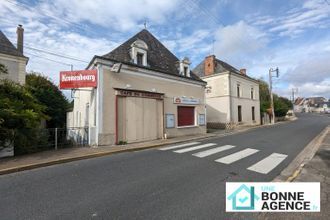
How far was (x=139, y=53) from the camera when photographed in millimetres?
13781

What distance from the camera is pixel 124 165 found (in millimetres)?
6898

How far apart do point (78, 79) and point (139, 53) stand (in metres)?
4.64

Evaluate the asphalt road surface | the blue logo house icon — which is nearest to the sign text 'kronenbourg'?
the blue logo house icon

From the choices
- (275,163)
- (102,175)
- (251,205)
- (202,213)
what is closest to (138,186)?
(102,175)

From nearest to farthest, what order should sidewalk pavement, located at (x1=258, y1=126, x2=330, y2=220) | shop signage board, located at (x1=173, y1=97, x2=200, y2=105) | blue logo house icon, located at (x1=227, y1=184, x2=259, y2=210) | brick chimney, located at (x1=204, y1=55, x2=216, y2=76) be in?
sidewalk pavement, located at (x1=258, y1=126, x2=330, y2=220) → blue logo house icon, located at (x1=227, y1=184, x2=259, y2=210) → shop signage board, located at (x1=173, y1=97, x2=200, y2=105) → brick chimney, located at (x1=204, y1=55, x2=216, y2=76)

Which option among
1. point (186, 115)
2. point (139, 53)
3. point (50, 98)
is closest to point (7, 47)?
point (50, 98)

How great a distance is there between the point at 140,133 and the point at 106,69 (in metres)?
4.29

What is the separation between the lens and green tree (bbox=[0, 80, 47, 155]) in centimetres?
770

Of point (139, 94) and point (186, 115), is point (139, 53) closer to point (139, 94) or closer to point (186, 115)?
point (139, 94)

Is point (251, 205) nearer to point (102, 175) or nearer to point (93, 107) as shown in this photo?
point (102, 175)

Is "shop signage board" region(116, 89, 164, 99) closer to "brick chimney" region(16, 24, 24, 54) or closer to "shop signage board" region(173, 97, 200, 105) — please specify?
"shop signage board" region(173, 97, 200, 105)

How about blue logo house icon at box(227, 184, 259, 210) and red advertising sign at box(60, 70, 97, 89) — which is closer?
blue logo house icon at box(227, 184, 259, 210)

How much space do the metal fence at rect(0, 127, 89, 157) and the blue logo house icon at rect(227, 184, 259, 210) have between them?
827 centimetres

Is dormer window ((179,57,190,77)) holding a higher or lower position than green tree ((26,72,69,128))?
higher
